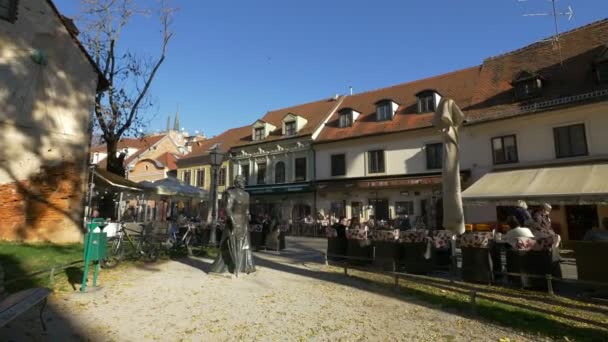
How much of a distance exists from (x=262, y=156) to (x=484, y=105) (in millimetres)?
16241

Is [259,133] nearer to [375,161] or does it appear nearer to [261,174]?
[261,174]

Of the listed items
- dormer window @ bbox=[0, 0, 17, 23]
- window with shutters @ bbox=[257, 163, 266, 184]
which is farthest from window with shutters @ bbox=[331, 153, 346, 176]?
dormer window @ bbox=[0, 0, 17, 23]

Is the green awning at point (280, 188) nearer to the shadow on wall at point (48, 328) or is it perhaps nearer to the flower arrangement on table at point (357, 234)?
the flower arrangement on table at point (357, 234)

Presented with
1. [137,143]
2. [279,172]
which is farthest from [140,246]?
[137,143]

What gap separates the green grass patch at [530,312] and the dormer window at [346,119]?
63.4 ft

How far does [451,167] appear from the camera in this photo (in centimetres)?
734

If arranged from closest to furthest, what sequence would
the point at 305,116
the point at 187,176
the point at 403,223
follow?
1. the point at 403,223
2. the point at 305,116
3. the point at 187,176

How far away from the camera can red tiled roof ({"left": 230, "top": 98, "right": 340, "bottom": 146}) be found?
2706cm

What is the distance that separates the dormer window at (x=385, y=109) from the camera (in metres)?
23.3

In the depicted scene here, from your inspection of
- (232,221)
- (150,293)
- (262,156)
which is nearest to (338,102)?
(262,156)

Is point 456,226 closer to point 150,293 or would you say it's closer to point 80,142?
point 150,293

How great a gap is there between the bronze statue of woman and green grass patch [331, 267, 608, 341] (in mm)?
3451

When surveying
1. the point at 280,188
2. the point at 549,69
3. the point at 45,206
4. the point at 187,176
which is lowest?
the point at 45,206

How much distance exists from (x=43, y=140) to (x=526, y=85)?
67.8 feet
